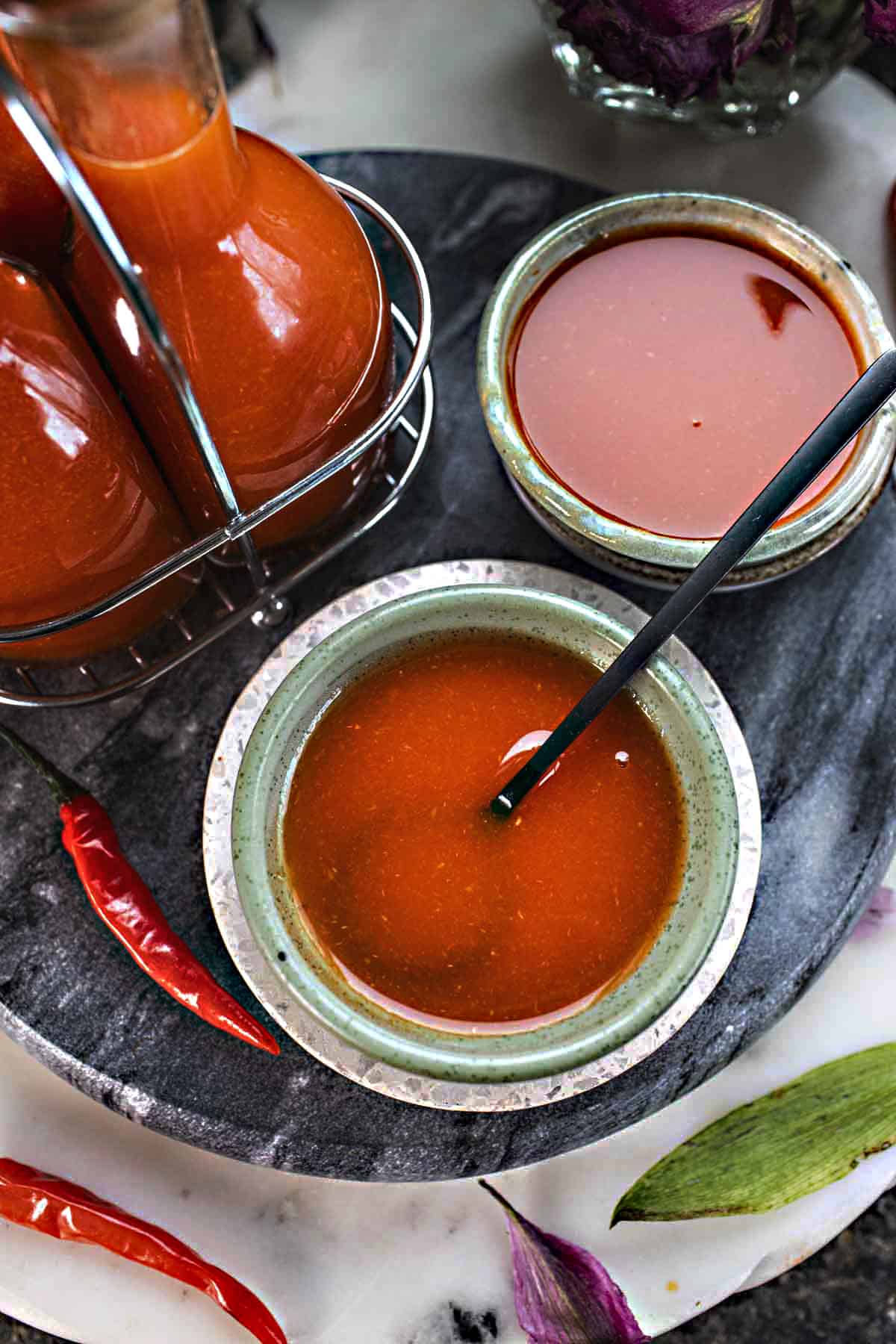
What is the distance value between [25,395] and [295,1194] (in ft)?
2.20

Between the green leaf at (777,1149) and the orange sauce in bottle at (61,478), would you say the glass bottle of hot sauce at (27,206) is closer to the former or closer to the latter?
the orange sauce in bottle at (61,478)

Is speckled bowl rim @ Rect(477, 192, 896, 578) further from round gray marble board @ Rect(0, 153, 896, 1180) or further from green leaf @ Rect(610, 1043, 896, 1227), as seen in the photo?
green leaf @ Rect(610, 1043, 896, 1227)

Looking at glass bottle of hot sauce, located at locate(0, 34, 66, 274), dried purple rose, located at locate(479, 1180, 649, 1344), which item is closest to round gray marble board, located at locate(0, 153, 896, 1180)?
dried purple rose, located at locate(479, 1180, 649, 1344)

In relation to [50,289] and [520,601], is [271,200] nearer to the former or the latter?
[50,289]

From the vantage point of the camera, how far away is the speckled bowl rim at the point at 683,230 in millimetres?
979

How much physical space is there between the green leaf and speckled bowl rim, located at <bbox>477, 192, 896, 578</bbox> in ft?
1.41

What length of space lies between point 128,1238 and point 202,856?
31cm

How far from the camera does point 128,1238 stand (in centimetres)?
101

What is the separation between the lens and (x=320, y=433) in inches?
35.1

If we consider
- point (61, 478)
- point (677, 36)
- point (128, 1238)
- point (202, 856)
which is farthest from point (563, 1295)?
point (677, 36)

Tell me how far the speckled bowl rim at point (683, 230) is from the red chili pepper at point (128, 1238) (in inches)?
25.4

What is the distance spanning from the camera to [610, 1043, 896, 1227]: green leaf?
40.2 inches

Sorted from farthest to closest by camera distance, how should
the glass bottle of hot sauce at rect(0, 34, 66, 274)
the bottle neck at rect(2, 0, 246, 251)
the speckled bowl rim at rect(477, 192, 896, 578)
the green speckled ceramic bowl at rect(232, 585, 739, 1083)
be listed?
the speckled bowl rim at rect(477, 192, 896, 578), the green speckled ceramic bowl at rect(232, 585, 739, 1083), the glass bottle of hot sauce at rect(0, 34, 66, 274), the bottle neck at rect(2, 0, 246, 251)

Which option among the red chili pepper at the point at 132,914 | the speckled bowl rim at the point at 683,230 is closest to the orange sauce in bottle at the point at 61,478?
the red chili pepper at the point at 132,914
